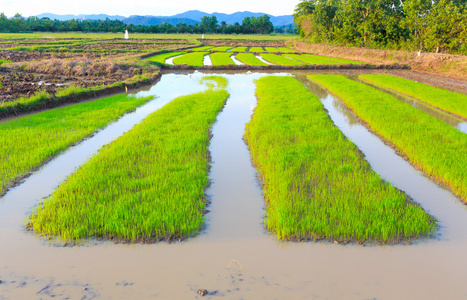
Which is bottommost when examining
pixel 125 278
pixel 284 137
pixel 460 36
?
pixel 125 278

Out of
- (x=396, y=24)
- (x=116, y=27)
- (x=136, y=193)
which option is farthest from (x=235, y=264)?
(x=116, y=27)

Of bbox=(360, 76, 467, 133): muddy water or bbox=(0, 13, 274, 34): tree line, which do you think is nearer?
bbox=(360, 76, 467, 133): muddy water

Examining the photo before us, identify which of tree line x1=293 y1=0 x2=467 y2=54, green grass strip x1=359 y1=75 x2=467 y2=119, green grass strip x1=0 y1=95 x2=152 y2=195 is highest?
tree line x1=293 y1=0 x2=467 y2=54

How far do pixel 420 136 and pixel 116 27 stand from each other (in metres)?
74.1

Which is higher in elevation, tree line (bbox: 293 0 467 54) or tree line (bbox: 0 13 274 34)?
tree line (bbox: 0 13 274 34)

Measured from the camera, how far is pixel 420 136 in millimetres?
6508

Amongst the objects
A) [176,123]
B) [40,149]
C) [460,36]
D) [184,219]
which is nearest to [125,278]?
[184,219]

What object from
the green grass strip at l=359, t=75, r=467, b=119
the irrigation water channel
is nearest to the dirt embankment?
the green grass strip at l=359, t=75, r=467, b=119

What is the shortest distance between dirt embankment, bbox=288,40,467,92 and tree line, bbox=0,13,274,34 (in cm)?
5236

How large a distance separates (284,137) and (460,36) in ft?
60.7

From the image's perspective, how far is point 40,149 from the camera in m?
5.85

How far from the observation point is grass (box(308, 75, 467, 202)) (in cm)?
491

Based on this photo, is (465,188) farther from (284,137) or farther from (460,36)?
(460,36)

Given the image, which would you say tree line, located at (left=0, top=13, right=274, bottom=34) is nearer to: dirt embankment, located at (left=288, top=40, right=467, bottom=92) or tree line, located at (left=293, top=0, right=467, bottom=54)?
tree line, located at (left=293, top=0, right=467, bottom=54)
